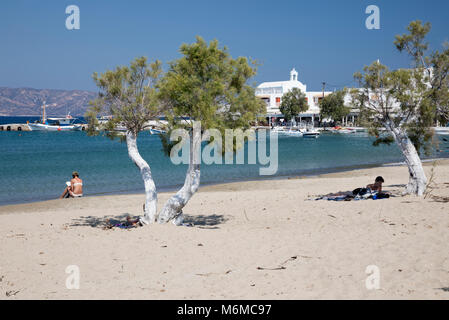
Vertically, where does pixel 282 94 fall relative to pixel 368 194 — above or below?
above

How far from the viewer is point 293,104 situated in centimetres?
10950

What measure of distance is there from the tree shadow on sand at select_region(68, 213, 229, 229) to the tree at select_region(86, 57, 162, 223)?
186 centimetres

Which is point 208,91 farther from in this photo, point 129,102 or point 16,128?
point 16,128

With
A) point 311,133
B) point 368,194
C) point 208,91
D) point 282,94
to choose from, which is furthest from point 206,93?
point 282,94

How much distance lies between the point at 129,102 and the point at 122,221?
3.89 meters

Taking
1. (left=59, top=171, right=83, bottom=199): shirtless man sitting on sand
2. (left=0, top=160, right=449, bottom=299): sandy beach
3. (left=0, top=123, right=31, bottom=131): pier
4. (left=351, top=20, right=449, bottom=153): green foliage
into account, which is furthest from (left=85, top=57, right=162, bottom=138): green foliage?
(left=0, top=123, right=31, bottom=131): pier

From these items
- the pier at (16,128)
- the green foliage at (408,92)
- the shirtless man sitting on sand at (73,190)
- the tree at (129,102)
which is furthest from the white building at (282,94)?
the tree at (129,102)

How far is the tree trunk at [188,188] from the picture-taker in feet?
36.7

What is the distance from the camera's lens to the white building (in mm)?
120562

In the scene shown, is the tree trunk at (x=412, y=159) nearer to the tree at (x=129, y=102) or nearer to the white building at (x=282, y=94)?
the tree at (x=129, y=102)
